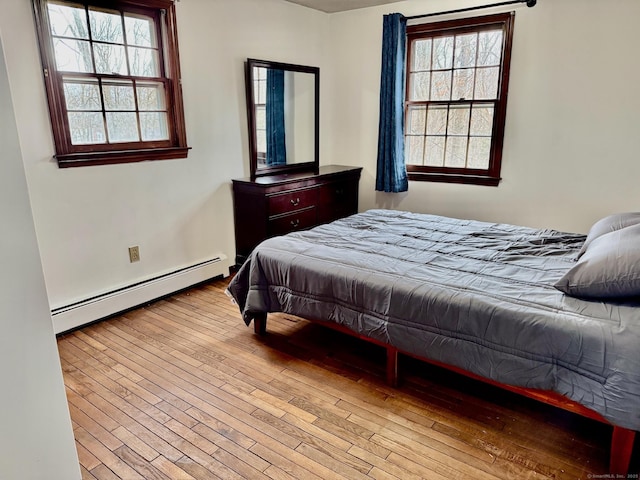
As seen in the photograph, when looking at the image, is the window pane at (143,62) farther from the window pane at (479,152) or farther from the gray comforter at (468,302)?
the window pane at (479,152)

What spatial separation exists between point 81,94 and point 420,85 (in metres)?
2.97

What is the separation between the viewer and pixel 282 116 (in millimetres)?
4141

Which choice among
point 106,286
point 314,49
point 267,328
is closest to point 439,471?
point 267,328

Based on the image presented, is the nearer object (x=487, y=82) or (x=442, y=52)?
(x=487, y=82)

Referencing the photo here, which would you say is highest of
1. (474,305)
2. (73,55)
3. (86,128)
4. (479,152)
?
(73,55)

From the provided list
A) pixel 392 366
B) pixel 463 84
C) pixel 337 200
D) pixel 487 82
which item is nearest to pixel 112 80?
Result: pixel 337 200

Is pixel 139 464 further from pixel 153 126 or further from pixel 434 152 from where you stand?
pixel 434 152

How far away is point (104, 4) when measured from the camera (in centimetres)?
278

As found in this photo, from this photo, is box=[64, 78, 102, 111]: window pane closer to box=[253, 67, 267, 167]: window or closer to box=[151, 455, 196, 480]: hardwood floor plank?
box=[253, 67, 267, 167]: window

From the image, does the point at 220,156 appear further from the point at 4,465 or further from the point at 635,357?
the point at 635,357

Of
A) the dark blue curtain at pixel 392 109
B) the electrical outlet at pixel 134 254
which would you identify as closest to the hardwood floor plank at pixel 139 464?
the electrical outlet at pixel 134 254

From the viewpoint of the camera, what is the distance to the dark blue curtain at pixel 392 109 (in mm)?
4020

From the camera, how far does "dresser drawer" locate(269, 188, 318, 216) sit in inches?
144

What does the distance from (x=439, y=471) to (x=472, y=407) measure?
1.56ft
